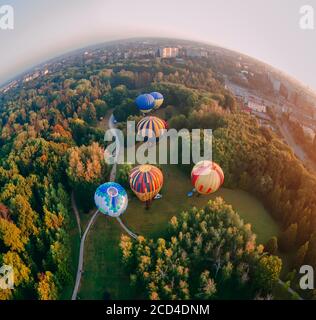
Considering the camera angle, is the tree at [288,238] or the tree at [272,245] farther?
the tree at [288,238]

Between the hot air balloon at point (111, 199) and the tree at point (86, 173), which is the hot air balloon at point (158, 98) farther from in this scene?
the hot air balloon at point (111, 199)

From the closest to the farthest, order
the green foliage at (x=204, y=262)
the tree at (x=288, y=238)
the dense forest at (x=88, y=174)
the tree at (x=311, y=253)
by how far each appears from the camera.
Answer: the green foliage at (x=204, y=262) < the tree at (x=311, y=253) < the dense forest at (x=88, y=174) < the tree at (x=288, y=238)

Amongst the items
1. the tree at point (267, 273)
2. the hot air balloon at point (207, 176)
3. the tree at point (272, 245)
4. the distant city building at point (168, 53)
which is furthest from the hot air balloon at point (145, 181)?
the distant city building at point (168, 53)

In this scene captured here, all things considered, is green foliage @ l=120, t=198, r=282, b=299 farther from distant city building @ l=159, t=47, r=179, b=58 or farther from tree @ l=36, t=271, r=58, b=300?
distant city building @ l=159, t=47, r=179, b=58

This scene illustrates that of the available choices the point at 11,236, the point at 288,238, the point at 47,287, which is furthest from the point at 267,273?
the point at 11,236

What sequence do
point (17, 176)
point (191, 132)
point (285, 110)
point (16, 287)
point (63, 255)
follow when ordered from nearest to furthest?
point (16, 287) < point (63, 255) < point (17, 176) < point (191, 132) < point (285, 110)

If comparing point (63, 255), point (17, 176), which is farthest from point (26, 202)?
point (63, 255)
